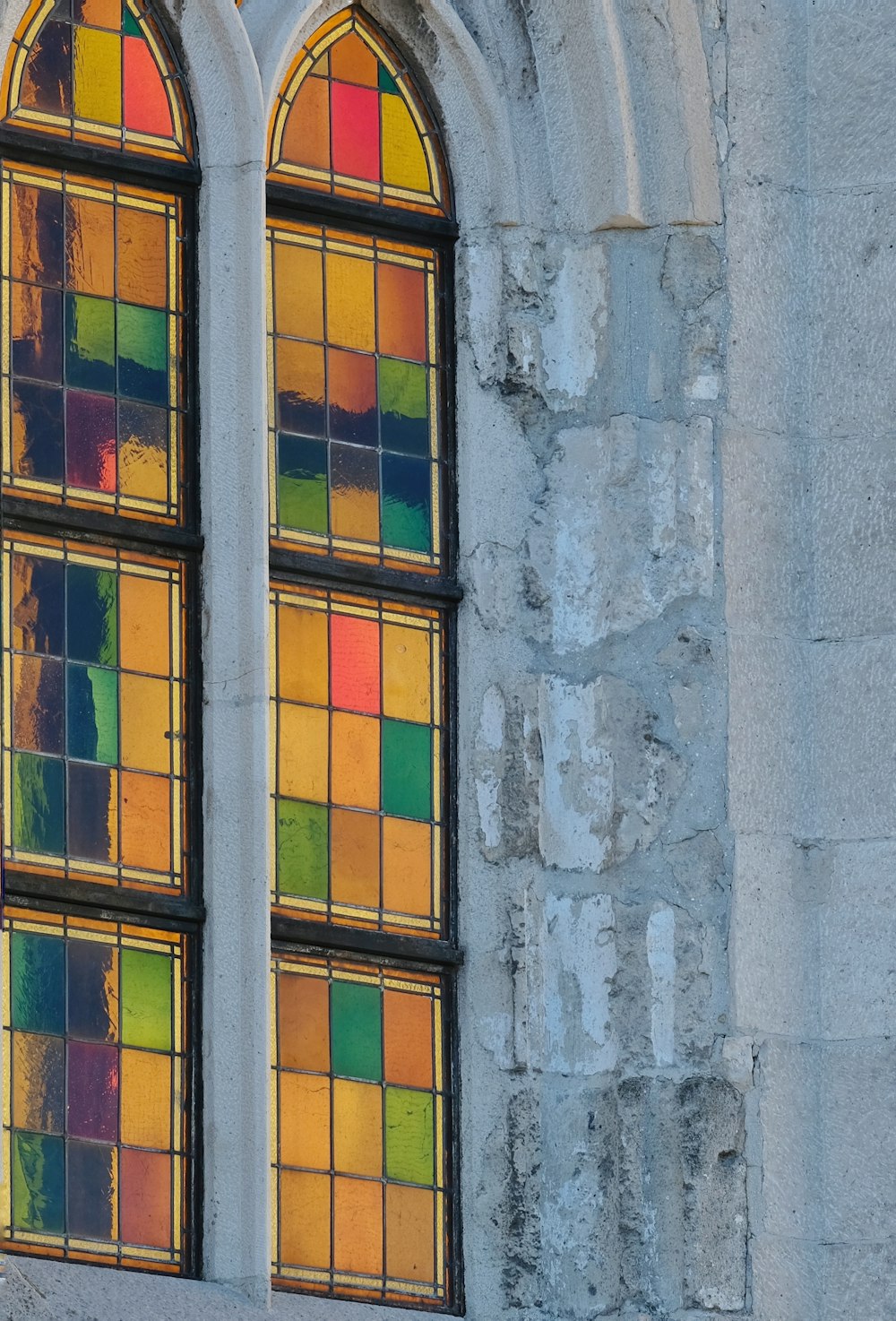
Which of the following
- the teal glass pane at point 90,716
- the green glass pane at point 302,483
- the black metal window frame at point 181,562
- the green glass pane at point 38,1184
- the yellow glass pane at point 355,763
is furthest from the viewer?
the green glass pane at point 302,483

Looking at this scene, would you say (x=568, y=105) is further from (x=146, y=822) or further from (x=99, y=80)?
(x=146, y=822)

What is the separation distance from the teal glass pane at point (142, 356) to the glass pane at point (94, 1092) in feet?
3.61

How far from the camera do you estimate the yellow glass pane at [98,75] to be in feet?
28.5

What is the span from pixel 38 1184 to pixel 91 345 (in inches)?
66.5

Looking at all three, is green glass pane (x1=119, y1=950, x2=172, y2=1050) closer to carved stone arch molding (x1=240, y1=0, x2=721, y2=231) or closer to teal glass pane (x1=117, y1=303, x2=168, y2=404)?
teal glass pane (x1=117, y1=303, x2=168, y2=404)

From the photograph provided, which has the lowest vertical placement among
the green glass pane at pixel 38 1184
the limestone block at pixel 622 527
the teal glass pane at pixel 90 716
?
the green glass pane at pixel 38 1184

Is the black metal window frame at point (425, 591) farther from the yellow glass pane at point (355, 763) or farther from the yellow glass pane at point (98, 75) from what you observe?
the yellow glass pane at point (98, 75)

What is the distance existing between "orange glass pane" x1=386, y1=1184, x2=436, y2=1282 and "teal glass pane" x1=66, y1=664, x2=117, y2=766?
104 cm

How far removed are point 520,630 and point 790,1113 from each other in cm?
114

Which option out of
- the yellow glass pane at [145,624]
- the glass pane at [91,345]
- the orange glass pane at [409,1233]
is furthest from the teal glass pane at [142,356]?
the orange glass pane at [409,1233]

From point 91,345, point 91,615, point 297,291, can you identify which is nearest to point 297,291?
point 297,291

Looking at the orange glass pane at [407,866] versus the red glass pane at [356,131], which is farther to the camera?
the red glass pane at [356,131]

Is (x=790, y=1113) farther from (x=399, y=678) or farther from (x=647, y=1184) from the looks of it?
(x=399, y=678)

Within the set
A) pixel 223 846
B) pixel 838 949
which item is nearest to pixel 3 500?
pixel 223 846
